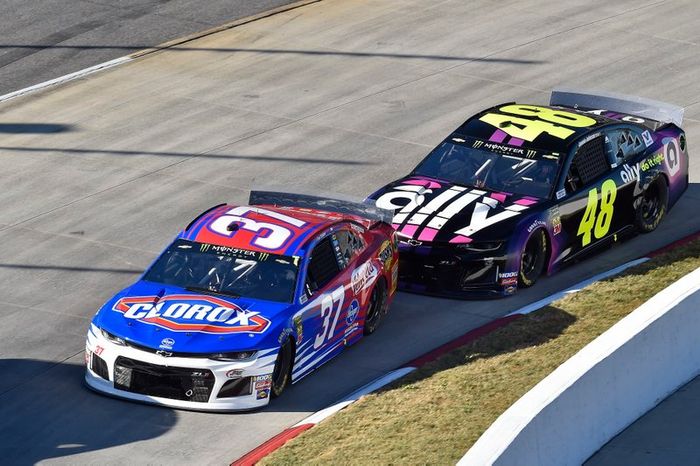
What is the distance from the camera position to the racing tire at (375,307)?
14977 millimetres

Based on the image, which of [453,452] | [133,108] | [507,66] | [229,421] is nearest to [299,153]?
[133,108]

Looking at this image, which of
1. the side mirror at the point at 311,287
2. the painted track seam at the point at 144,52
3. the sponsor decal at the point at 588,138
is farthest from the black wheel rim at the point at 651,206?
the painted track seam at the point at 144,52

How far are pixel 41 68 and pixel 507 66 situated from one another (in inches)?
319

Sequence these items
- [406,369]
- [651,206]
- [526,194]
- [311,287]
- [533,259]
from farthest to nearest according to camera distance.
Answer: [651,206]
[526,194]
[533,259]
[406,369]
[311,287]

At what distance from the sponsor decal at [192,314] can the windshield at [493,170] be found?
438 centimetres

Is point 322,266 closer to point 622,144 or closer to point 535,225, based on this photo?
point 535,225

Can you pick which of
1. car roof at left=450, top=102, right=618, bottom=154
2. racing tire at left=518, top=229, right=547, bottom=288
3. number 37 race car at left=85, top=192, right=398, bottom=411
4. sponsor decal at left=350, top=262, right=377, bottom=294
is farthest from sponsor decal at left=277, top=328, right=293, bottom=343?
car roof at left=450, top=102, right=618, bottom=154

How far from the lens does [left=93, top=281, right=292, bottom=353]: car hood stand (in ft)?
42.4

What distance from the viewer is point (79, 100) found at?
23.5m

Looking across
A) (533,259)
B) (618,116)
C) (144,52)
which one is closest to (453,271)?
(533,259)

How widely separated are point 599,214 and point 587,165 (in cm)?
59

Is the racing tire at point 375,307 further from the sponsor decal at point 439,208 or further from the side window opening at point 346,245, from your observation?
the sponsor decal at point 439,208

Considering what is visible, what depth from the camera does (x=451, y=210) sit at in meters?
→ 16.0

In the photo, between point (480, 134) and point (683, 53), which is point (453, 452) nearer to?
point (480, 134)
